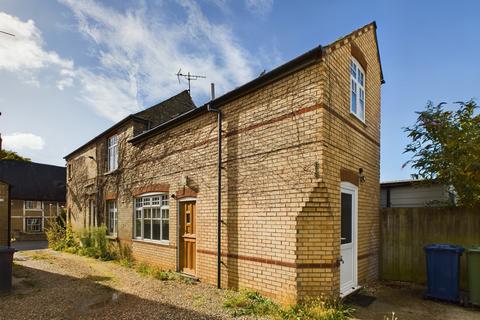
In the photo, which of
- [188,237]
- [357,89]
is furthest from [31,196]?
[357,89]

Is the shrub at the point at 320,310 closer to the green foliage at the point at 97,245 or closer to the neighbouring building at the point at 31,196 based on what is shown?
the green foliage at the point at 97,245

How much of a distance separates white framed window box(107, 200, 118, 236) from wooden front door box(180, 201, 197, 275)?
569 centimetres

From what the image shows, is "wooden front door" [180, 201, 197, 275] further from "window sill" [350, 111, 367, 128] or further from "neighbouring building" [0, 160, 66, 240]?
"neighbouring building" [0, 160, 66, 240]

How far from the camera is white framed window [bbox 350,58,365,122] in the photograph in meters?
7.55

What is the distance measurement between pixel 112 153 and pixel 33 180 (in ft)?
77.2

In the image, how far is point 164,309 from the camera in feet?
20.4

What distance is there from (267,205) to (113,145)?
1047cm

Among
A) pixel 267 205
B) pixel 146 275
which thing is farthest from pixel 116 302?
pixel 267 205

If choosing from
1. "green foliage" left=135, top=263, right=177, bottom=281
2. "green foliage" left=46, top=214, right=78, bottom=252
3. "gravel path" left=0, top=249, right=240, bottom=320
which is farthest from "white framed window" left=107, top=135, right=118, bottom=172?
"green foliage" left=135, top=263, right=177, bottom=281

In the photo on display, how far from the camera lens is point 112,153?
48.2 feet

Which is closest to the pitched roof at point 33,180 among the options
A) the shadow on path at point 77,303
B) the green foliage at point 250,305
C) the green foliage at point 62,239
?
the green foliage at point 62,239

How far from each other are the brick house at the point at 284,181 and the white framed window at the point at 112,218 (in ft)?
11.8

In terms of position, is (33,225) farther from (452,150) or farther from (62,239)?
(452,150)

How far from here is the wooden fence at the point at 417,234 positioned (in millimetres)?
7312
